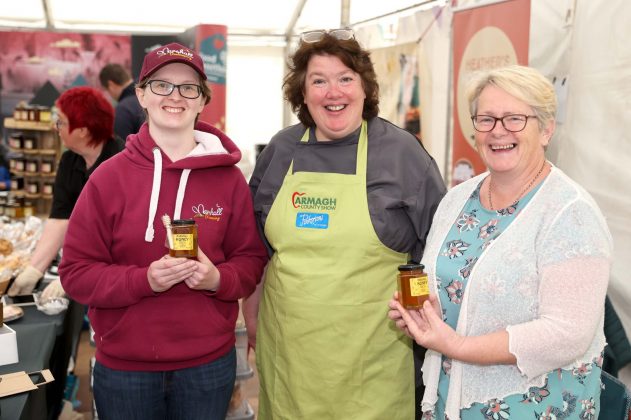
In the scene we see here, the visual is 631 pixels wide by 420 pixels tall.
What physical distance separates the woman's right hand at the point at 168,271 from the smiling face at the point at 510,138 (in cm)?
89


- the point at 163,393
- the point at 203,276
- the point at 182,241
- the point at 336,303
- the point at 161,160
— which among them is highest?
the point at 161,160

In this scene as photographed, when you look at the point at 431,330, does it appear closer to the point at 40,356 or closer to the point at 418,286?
the point at 418,286

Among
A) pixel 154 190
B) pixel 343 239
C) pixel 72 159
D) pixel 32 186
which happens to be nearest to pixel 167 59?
pixel 154 190

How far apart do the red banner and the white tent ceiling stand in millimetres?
4811

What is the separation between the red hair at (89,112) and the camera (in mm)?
3066

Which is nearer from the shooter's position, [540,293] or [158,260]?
[540,293]

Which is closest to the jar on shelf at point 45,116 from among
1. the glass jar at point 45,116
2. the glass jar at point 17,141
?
the glass jar at point 45,116

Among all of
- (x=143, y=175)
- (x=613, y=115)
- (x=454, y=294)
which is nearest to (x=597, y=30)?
(x=613, y=115)

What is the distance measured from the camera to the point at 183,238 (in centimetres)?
175

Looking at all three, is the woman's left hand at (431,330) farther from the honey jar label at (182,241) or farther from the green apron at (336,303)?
the honey jar label at (182,241)

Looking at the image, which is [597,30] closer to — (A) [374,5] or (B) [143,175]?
(B) [143,175]

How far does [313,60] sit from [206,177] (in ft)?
1.80

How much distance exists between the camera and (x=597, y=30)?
8.43 ft

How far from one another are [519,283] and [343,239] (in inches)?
24.9
